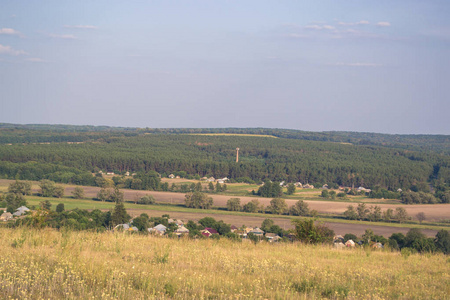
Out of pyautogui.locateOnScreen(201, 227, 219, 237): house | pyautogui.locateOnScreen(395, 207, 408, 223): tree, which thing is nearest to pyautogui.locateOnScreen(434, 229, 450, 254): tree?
pyautogui.locateOnScreen(201, 227, 219, 237): house

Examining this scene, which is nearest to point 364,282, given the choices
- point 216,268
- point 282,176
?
point 216,268

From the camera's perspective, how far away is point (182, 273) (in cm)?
664

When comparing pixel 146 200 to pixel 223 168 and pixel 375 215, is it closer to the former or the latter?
pixel 375 215

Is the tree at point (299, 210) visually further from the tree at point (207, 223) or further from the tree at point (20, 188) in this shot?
the tree at point (20, 188)

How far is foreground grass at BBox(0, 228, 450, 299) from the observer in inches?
219

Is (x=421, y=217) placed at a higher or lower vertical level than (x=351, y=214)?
lower

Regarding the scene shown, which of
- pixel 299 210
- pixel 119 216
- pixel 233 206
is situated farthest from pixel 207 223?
pixel 299 210

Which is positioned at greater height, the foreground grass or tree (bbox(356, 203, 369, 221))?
the foreground grass

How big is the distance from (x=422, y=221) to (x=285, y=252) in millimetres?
42217

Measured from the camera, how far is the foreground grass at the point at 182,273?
5.57 m

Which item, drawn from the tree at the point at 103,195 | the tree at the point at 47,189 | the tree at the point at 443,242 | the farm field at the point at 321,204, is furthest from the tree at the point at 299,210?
the tree at the point at 47,189

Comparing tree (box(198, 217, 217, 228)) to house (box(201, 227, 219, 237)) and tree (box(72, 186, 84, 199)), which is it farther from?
tree (box(72, 186, 84, 199))

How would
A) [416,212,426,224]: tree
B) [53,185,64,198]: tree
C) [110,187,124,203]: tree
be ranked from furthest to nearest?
[53,185,64,198]: tree → [110,187,124,203]: tree → [416,212,426,224]: tree

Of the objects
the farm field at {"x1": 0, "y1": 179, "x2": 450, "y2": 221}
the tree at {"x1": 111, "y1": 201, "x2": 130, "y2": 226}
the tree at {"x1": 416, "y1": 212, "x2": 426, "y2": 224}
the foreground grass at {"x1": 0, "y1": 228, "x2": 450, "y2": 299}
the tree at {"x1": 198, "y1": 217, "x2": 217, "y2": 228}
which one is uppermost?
the foreground grass at {"x1": 0, "y1": 228, "x2": 450, "y2": 299}
